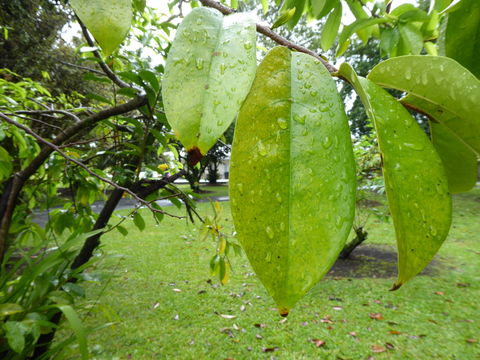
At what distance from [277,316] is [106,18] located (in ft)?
10.6

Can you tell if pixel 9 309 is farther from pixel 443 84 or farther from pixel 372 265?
pixel 372 265

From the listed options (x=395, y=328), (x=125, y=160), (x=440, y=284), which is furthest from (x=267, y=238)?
(x=440, y=284)

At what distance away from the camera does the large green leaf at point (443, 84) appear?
211 mm

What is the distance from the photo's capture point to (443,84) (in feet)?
0.72

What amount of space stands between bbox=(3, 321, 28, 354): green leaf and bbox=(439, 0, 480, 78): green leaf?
1517 millimetres

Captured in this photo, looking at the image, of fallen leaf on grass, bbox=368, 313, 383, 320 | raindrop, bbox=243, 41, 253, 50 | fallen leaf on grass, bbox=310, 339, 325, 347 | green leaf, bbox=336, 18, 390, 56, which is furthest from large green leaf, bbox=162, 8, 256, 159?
fallen leaf on grass, bbox=368, 313, 383, 320

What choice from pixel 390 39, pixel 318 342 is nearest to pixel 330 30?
pixel 390 39

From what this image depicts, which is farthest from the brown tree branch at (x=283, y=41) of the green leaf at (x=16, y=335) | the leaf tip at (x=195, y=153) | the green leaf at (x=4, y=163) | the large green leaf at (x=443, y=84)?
the green leaf at (x=16, y=335)

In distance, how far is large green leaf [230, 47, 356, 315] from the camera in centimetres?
16

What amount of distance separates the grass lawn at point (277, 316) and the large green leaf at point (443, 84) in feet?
6.82

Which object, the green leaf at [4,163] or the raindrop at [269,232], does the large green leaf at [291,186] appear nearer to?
the raindrop at [269,232]

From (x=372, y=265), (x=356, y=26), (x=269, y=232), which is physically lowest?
(x=372, y=265)

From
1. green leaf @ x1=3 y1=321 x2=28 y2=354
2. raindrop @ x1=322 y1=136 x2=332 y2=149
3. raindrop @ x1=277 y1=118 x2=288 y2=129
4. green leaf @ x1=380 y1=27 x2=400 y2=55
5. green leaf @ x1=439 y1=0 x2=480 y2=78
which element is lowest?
green leaf @ x1=3 y1=321 x2=28 y2=354

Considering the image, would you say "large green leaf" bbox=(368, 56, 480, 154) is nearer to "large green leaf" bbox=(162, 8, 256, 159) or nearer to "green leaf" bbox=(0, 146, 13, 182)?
"large green leaf" bbox=(162, 8, 256, 159)
